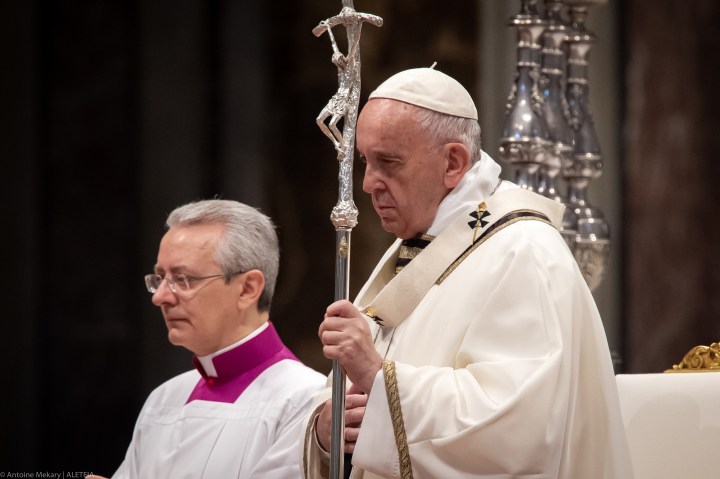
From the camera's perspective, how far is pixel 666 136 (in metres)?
7.30

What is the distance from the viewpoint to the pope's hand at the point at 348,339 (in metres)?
3.52

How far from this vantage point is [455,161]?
3965mm

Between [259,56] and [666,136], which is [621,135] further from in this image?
[259,56]

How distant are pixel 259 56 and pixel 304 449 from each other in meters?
4.32

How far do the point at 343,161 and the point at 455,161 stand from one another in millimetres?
490

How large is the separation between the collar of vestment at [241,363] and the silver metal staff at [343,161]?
1.57 m

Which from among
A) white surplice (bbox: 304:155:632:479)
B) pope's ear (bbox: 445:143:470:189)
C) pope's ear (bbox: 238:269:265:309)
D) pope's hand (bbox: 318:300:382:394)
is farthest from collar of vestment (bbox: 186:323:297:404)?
pope's hand (bbox: 318:300:382:394)

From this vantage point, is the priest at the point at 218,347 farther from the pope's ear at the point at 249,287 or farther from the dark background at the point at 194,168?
the dark background at the point at 194,168

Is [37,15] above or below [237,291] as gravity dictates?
above

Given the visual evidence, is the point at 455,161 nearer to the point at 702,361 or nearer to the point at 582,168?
the point at 702,361

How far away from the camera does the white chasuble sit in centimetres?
480

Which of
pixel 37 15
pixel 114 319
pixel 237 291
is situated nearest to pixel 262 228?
pixel 237 291

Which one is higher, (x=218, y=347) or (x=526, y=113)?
(x=526, y=113)

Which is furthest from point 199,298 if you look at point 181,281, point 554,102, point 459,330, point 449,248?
point 554,102
